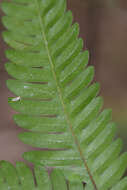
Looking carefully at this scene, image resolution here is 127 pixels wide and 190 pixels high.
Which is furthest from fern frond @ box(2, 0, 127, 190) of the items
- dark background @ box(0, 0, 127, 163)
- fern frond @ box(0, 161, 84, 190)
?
dark background @ box(0, 0, 127, 163)

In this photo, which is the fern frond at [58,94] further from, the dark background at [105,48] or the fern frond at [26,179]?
the dark background at [105,48]

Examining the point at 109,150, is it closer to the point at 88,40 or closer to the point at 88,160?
the point at 88,160

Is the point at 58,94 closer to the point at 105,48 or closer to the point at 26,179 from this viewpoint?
the point at 26,179

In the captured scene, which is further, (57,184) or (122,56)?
(122,56)

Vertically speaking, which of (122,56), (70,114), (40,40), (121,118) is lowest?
(121,118)

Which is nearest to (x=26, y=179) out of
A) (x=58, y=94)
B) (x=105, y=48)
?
(x=58, y=94)

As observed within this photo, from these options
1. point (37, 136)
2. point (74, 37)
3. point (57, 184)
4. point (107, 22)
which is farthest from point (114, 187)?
point (107, 22)
